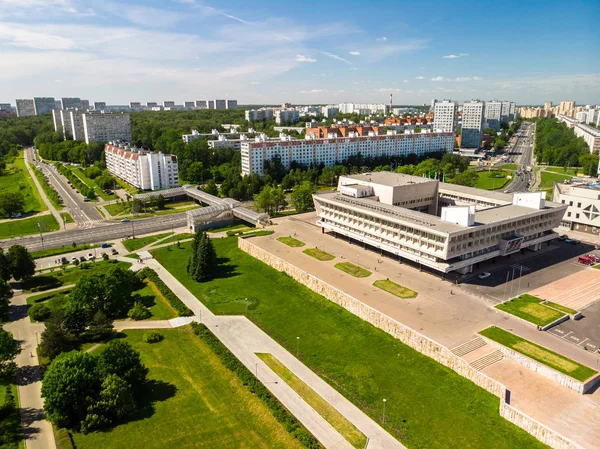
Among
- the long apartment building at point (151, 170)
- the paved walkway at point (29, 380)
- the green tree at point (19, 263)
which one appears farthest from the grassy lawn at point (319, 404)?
the long apartment building at point (151, 170)

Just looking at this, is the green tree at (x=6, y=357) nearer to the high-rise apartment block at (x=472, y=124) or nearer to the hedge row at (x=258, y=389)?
the hedge row at (x=258, y=389)

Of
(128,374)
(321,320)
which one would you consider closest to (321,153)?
(321,320)

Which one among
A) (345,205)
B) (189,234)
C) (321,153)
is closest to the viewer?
(345,205)

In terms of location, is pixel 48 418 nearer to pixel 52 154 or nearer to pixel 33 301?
pixel 33 301

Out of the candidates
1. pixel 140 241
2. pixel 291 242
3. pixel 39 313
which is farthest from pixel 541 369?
pixel 140 241

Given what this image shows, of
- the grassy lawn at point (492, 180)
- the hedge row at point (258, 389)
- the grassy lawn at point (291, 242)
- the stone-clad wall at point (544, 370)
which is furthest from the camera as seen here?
the grassy lawn at point (492, 180)

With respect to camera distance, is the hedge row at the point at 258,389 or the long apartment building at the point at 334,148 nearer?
the hedge row at the point at 258,389
